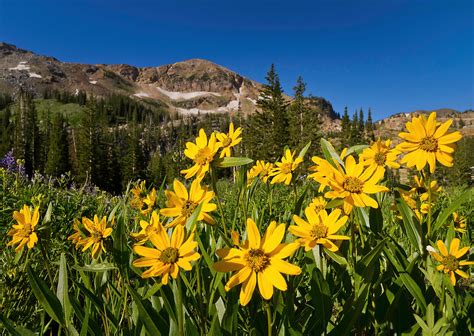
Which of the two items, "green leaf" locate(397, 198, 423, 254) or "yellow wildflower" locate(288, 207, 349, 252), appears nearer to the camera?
"yellow wildflower" locate(288, 207, 349, 252)

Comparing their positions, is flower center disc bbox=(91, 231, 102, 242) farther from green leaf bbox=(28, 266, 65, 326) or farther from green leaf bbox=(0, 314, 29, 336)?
green leaf bbox=(0, 314, 29, 336)

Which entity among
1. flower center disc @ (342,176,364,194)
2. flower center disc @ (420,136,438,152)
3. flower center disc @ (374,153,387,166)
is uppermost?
flower center disc @ (420,136,438,152)

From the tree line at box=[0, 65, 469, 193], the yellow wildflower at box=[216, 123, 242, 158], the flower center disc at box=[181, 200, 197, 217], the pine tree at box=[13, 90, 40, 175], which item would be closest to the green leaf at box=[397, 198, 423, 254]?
the yellow wildflower at box=[216, 123, 242, 158]

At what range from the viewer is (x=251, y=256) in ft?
3.55

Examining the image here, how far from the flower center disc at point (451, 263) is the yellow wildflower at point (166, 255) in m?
1.11

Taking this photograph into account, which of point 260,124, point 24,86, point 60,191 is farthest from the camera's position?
point 24,86

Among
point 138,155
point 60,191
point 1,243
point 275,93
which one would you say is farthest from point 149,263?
point 138,155

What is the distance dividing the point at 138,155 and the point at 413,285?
66023mm

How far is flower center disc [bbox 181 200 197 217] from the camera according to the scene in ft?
4.79

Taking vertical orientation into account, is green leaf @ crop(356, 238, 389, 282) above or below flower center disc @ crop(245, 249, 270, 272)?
below

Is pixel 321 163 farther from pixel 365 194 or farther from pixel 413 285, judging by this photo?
pixel 413 285

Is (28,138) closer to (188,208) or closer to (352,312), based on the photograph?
(188,208)

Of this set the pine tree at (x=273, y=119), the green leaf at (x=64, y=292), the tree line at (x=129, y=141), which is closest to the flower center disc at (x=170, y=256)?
the green leaf at (x=64, y=292)

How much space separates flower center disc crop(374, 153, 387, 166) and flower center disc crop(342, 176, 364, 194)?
1.47 feet
